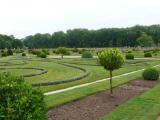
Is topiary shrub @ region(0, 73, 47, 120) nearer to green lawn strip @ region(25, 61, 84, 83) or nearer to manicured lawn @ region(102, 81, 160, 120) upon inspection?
manicured lawn @ region(102, 81, 160, 120)

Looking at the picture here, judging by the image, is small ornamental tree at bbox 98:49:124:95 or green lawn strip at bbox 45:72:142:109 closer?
green lawn strip at bbox 45:72:142:109

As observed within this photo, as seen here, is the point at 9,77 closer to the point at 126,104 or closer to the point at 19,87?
the point at 19,87

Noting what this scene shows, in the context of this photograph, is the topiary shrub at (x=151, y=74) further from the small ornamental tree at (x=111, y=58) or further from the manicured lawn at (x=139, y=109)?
the manicured lawn at (x=139, y=109)

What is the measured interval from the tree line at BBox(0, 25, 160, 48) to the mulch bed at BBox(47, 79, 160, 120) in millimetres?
90164

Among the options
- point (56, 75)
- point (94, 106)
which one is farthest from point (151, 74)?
point (94, 106)

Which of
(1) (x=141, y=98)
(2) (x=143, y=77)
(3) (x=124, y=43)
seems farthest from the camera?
(3) (x=124, y=43)

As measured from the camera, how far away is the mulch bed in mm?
11925

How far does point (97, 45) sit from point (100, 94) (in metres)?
105

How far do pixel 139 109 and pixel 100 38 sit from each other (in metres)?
109

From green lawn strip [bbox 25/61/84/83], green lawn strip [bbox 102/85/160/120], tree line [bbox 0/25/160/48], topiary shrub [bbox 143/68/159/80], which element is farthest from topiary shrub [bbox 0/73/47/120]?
tree line [bbox 0/25/160/48]

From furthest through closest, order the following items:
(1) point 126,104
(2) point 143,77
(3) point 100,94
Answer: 1. (2) point 143,77
2. (3) point 100,94
3. (1) point 126,104

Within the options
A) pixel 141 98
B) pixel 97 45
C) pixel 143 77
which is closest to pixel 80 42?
pixel 97 45

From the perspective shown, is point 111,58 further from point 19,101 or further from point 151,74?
point 19,101

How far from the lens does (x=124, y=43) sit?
11206 cm
